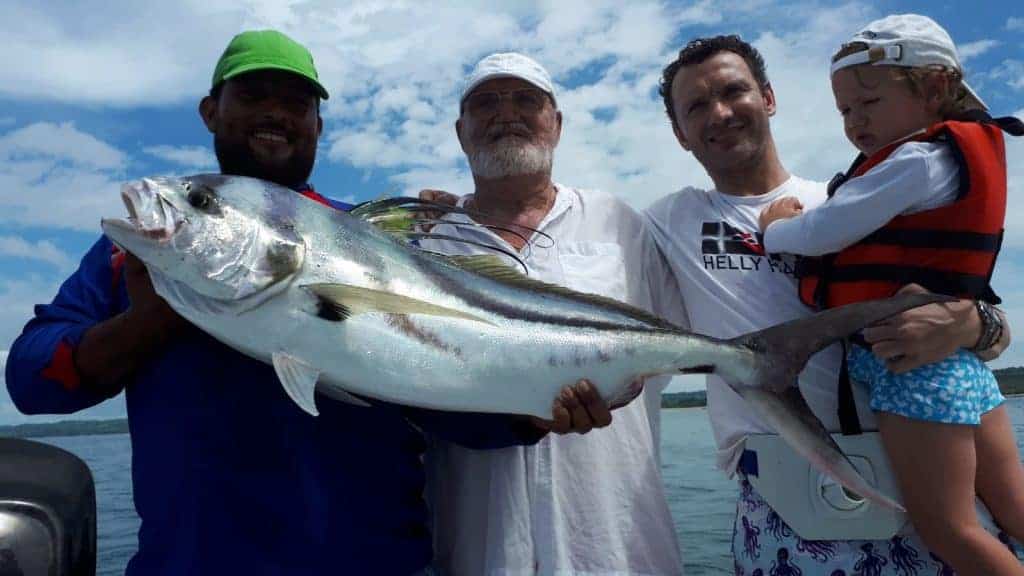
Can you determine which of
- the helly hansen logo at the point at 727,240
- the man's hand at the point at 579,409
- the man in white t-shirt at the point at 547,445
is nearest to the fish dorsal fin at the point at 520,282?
the man in white t-shirt at the point at 547,445

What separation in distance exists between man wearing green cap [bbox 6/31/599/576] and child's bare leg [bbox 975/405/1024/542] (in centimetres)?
148

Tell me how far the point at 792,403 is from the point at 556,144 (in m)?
1.86

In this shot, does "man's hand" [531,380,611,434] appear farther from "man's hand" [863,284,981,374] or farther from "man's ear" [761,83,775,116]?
"man's ear" [761,83,775,116]

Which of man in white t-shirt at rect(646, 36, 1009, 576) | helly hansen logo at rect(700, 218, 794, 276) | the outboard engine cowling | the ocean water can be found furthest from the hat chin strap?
the ocean water

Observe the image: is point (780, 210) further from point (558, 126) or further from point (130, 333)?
point (130, 333)

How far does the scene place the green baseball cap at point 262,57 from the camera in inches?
116

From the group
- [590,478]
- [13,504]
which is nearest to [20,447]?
[13,504]

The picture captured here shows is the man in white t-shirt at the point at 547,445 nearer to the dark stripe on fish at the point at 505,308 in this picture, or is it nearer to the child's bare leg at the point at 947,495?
the dark stripe on fish at the point at 505,308

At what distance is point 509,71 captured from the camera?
3.72 meters

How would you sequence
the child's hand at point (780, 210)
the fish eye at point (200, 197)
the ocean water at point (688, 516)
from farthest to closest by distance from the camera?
the ocean water at point (688, 516) < the child's hand at point (780, 210) < the fish eye at point (200, 197)

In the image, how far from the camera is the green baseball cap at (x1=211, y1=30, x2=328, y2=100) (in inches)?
116

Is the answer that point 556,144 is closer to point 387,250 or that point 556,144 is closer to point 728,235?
point 728,235

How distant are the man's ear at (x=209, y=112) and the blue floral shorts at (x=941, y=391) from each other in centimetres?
270

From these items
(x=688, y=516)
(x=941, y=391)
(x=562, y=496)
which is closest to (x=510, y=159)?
(x=562, y=496)
